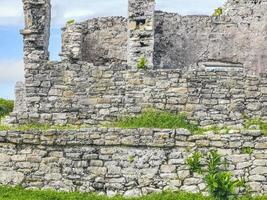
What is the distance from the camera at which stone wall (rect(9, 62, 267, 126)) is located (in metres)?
16.0

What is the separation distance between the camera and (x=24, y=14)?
17.3 meters

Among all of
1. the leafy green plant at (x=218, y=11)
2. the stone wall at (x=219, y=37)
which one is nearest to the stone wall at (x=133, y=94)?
the stone wall at (x=219, y=37)

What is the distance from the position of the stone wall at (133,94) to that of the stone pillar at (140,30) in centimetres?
149

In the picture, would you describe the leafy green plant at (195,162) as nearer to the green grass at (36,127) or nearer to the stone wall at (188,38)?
the green grass at (36,127)

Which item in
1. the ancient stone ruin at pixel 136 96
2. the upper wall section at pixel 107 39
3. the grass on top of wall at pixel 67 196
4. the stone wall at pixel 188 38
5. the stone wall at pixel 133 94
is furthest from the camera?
the upper wall section at pixel 107 39

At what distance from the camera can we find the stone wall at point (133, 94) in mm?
16047

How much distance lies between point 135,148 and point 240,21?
7.52 meters

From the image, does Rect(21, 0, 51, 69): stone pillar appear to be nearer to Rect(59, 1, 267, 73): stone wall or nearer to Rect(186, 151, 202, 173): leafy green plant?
Rect(59, 1, 267, 73): stone wall

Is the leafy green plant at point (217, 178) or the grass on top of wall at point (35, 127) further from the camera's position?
the grass on top of wall at point (35, 127)

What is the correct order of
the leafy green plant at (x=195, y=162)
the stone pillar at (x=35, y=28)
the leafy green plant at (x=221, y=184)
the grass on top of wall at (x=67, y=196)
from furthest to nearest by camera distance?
A: the stone pillar at (x=35, y=28) < the leafy green plant at (x=195, y=162) < the grass on top of wall at (x=67, y=196) < the leafy green plant at (x=221, y=184)

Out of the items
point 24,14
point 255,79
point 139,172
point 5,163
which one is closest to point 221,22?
point 255,79

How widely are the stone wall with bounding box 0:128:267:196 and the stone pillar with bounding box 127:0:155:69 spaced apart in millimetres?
4116

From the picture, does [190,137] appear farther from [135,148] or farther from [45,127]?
[45,127]

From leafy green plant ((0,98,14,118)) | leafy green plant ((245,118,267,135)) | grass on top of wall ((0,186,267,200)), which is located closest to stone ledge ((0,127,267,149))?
grass on top of wall ((0,186,267,200))
